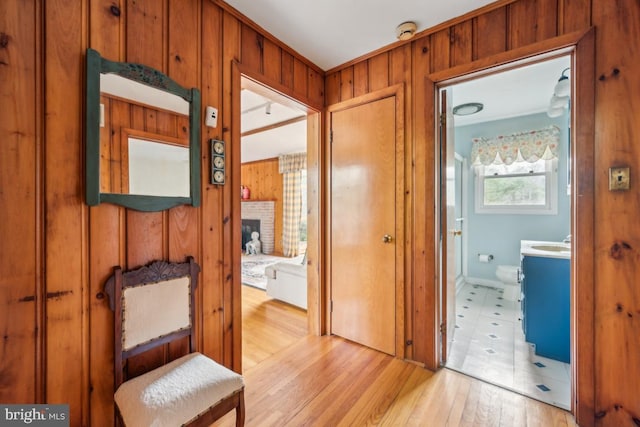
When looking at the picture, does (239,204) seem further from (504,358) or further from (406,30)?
(504,358)

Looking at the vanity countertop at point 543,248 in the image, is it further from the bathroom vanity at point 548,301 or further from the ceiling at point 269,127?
the ceiling at point 269,127

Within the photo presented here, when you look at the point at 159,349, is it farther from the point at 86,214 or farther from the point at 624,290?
the point at 624,290

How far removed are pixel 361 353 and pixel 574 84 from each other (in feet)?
7.60

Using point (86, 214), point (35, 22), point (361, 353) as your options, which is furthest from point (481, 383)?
point (35, 22)

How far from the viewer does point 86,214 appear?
120 centimetres

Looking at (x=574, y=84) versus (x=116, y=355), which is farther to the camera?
(x=574, y=84)

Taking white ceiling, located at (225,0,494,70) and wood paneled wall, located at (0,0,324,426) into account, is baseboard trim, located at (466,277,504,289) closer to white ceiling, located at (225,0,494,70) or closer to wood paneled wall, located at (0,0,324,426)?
white ceiling, located at (225,0,494,70)

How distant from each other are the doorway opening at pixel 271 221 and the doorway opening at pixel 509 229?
1.51 meters

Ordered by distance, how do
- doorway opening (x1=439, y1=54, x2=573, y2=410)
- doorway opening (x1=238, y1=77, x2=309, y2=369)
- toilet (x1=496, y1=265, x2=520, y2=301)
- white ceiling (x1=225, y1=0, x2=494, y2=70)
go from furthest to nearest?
toilet (x1=496, y1=265, x2=520, y2=301) < doorway opening (x1=238, y1=77, x2=309, y2=369) < doorway opening (x1=439, y1=54, x2=573, y2=410) < white ceiling (x1=225, y1=0, x2=494, y2=70)

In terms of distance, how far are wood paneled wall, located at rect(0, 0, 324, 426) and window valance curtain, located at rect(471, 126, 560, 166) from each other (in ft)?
12.9

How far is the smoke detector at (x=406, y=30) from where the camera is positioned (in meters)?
1.83

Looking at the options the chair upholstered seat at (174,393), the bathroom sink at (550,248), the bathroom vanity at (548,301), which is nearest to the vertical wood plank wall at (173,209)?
A: the chair upholstered seat at (174,393)

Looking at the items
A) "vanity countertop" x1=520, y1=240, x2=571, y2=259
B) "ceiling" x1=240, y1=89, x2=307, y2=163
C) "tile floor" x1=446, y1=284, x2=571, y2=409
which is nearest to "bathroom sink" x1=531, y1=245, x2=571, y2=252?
"vanity countertop" x1=520, y1=240, x2=571, y2=259

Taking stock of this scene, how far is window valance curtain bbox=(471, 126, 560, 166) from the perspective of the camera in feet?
11.3
